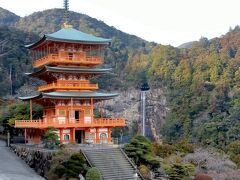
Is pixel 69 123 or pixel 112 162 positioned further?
pixel 69 123

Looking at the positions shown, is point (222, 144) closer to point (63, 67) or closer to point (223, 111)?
point (223, 111)

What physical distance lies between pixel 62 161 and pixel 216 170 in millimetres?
10078

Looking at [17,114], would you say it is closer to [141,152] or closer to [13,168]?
[13,168]

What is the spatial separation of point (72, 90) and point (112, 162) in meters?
7.63

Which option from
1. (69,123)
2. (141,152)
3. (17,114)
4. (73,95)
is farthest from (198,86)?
(141,152)

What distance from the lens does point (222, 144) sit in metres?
62.0

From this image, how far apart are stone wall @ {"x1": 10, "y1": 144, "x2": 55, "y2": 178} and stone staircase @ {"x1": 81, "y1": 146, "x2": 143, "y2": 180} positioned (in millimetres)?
2270

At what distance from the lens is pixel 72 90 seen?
32.9 metres

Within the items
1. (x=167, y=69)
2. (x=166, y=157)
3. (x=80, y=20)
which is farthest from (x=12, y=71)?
(x=80, y=20)

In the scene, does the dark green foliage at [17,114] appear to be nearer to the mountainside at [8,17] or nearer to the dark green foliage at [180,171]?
the dark green foliage at [180,171]

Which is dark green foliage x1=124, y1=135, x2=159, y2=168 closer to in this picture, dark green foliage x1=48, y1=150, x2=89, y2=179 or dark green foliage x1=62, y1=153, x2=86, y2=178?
dark green foliage x1=48, y1=150, x2=89, y2=179

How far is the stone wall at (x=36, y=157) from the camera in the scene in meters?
28.0

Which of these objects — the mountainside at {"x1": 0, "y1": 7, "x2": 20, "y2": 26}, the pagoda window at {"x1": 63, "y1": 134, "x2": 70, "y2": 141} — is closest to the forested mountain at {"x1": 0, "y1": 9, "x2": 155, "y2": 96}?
the mountainside at {"x1": 0, "y1": 7, "x2": 20, "y2": 26}

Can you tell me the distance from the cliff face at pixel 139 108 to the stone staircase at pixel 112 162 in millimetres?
45745
